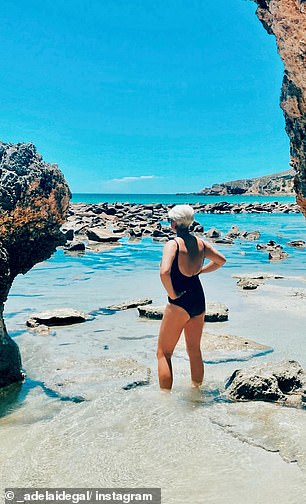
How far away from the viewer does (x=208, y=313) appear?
857 cm

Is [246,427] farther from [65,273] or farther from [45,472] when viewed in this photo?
[65,273]

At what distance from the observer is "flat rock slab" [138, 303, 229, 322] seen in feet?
28.0

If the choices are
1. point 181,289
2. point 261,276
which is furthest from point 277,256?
point 181,289

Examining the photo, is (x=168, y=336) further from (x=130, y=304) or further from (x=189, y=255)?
(x=130, y=304)

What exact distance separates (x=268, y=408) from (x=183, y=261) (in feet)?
5.64

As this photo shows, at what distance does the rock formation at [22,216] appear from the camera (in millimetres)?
5043

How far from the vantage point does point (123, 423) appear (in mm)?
4320

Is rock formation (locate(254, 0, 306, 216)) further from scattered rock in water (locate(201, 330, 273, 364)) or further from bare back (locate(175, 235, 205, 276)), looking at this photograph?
scattered rock in water (locate(201, 330, 273, 364))

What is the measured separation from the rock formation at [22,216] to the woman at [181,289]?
152 centimetres

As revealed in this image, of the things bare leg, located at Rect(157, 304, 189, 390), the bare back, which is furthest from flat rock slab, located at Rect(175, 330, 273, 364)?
the bare back

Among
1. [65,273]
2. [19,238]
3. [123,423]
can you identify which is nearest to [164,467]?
[123,423]

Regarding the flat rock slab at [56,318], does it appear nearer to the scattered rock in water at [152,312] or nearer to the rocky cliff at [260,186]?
the scattered rock in water at [152,312]

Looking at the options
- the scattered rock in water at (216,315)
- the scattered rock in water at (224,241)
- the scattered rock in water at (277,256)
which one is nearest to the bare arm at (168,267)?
the scattered rock in water at (216,315)

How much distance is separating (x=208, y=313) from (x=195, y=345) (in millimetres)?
3411
